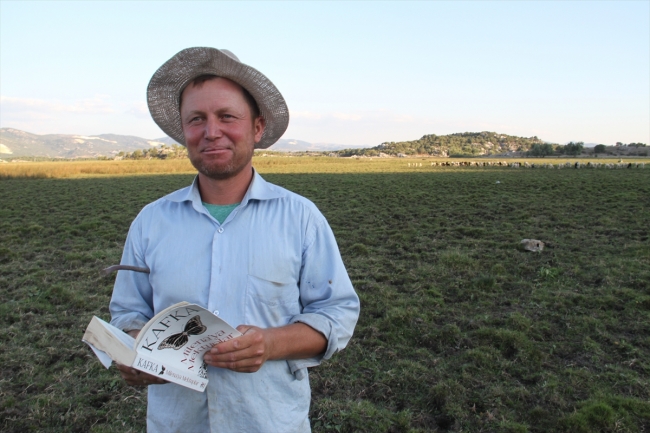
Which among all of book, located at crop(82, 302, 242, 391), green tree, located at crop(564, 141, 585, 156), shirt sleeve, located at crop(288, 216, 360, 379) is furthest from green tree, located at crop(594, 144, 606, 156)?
book, located at crop(82, 302, 242, 391)

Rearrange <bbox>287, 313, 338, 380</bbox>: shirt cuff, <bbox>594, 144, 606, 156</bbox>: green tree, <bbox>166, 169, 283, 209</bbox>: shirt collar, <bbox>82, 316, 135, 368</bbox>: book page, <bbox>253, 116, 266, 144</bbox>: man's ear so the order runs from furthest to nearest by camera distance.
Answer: <bbox>594, 144, 606, 156</bbox>: green tree < <bbox>253, 116, 266, 144</bbox>: man's ear < <bbox>166, 169, 283, 209</bbox>: shirt collar < <bbox>287, 313, 338, 380</bbox>: shirt cuff < <bbox>82, 316, 135, 368</bbox>: book page

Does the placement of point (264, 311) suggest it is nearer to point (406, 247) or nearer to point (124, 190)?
point (406, 247)

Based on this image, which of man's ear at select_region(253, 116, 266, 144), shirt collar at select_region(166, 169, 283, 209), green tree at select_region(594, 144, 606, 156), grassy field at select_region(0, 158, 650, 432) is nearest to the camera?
shirt collar at select_region(166, 169, 283, 209)

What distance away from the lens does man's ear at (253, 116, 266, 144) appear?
1909mm

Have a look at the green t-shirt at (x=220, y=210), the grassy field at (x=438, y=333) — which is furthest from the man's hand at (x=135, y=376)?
the grassy field at (x=438, y=333)

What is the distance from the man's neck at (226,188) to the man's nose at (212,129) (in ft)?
0.59

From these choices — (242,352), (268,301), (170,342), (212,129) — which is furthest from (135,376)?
(212,129)

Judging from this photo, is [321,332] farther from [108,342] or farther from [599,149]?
[599,149]

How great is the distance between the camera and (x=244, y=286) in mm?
1611

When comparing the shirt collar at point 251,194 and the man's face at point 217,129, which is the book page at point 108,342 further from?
the man's face at point 217,129

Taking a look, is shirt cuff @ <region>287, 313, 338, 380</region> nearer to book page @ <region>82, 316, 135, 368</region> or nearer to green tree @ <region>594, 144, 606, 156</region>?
book page @ <region>82, 316, 135, 368</region>

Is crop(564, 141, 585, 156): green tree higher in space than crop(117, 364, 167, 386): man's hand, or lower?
higher

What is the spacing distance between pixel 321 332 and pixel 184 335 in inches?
18.4

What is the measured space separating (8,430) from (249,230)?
3.26 meters
